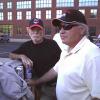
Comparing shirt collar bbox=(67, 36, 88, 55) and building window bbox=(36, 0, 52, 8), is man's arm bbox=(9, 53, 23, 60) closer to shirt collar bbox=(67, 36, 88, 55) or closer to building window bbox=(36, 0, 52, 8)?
shirt collar bbox=(67, 36, 88, 55)

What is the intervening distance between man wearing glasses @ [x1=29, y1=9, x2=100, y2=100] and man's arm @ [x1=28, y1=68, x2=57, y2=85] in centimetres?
45

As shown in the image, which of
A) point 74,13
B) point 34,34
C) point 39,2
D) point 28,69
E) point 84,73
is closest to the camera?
point 84,73

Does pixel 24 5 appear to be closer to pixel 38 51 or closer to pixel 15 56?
pixel 38 51

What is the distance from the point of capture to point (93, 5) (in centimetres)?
6612

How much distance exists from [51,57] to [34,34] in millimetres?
324

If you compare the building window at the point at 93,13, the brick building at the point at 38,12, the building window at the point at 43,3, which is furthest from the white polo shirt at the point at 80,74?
the building window at the point at 43,3

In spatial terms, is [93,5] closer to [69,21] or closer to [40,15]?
[40,15]

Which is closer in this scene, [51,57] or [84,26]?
[84,26]

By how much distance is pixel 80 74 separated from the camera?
2713 millimetres

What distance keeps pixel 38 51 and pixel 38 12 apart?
→ 66721mm

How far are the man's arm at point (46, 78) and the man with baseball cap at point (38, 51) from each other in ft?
0.36

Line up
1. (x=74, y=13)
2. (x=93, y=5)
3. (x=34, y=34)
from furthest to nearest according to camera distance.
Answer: (x=93, y=5) < (x=34, y=34) < (x=74, y=13)

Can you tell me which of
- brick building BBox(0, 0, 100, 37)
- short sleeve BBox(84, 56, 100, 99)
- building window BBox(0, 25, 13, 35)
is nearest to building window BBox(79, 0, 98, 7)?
brick building BBox(0, 0, 100, 37)

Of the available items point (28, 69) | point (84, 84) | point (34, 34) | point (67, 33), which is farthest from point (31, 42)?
point (84, 84)
